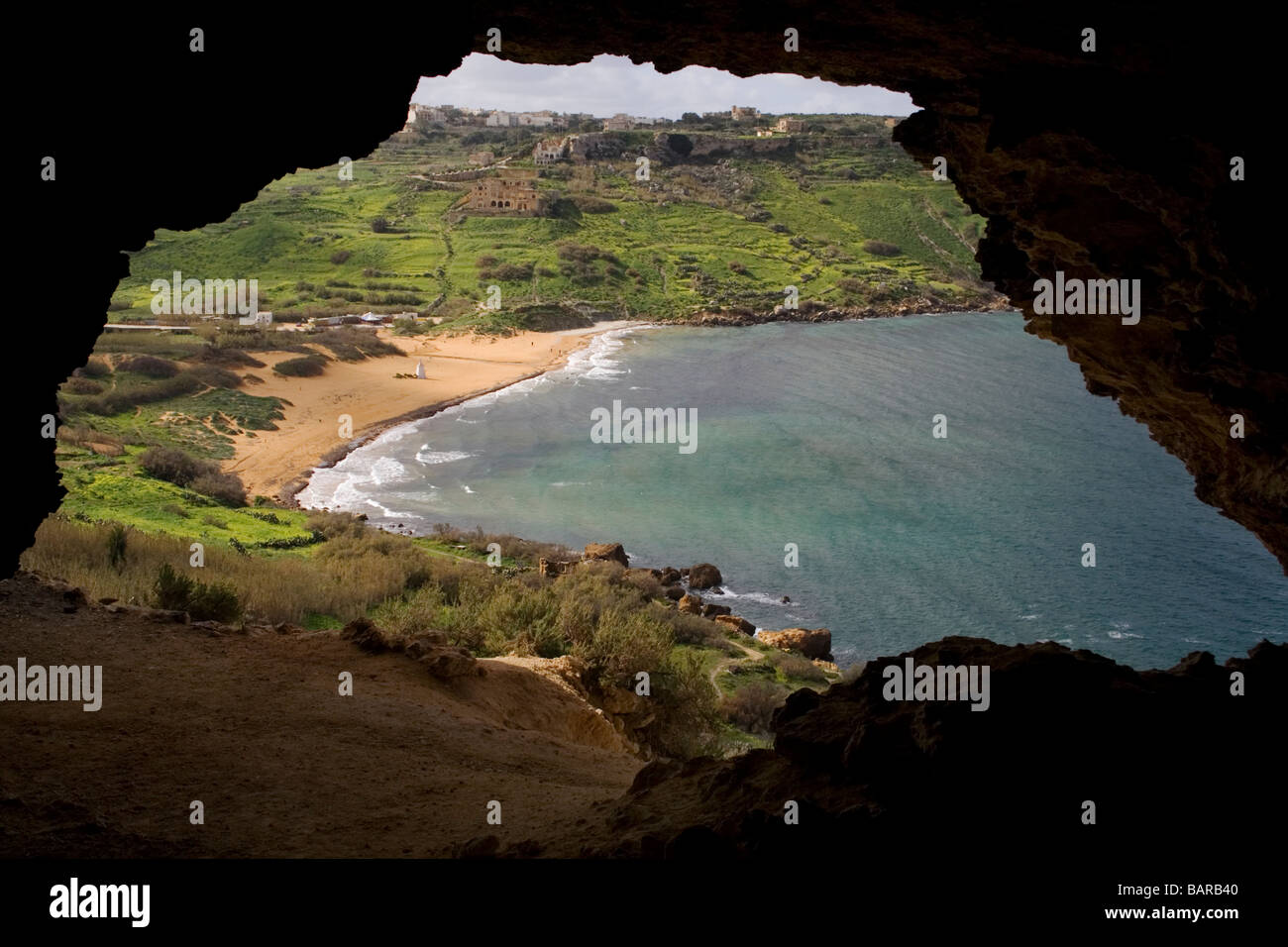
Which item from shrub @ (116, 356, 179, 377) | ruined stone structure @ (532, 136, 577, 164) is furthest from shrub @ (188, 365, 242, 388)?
ruined stone structure @ (532, 136, 577, 164)

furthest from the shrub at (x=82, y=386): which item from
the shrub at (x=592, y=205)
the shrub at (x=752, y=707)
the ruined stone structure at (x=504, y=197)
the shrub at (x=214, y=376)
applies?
the shrub at (x=592, y=205)

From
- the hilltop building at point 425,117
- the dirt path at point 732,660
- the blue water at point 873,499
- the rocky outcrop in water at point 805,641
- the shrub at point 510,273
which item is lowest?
the rocky outcrop in water at point 805,641

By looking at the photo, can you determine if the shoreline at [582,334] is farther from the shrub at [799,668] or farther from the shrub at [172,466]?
the shrub at [799,668]

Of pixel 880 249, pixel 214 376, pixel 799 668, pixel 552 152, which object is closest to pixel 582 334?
pixel 214 376

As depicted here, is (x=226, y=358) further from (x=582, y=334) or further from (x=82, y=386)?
(x=582, y=334)

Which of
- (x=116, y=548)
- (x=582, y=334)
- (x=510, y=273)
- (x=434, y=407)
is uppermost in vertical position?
(x=510, y=273)

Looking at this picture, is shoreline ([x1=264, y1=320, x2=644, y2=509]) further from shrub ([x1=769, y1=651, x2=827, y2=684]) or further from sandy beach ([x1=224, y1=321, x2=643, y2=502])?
shrub ([x1=769, y1=651, x2=827, y2=684])
